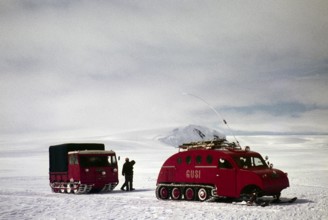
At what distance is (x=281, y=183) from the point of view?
1820 centimetres

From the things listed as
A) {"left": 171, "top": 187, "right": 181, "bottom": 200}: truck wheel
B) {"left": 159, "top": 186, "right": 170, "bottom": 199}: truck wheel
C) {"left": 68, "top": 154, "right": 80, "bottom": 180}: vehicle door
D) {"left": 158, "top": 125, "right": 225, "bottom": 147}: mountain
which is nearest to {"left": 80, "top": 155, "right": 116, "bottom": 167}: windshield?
{"left": 68, "top": 154, "right": 80, "bottom": 180}: vehicle door

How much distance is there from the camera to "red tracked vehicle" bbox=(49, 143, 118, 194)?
81.9ft

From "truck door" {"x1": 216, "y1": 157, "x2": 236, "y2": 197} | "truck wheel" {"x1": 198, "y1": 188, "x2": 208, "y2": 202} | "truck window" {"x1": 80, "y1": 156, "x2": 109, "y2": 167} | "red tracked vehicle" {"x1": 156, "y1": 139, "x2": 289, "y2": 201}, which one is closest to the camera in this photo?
"red tracked vehicle" {"x1": 156, "y1": 139, "x2": 289, "y2": 201}

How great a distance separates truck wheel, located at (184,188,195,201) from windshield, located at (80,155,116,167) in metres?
7.77

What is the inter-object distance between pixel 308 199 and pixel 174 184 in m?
6.03

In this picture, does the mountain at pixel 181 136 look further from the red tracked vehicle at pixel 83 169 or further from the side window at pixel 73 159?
the side window at pixel 73 159

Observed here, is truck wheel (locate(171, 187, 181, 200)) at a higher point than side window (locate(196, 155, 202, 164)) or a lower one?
lower

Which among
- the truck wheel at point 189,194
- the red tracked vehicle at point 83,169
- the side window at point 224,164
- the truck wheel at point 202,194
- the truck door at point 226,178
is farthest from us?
the red tracked vehicle at point 83,169

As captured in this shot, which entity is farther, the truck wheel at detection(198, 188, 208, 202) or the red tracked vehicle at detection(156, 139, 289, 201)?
the truck wheel at detection(198, 188, 208, 202)

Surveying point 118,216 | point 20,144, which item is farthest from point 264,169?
point 20,144

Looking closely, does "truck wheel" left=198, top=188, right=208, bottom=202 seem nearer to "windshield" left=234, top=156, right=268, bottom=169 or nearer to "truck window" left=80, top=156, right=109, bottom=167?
"windshield" left=234, top=156, right=268, bottom=169

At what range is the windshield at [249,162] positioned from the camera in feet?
61.2

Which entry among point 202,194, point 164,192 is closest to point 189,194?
point 202,194

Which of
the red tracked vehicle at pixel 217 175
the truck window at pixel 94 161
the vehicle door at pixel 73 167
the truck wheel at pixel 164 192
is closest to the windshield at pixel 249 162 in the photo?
the red tracked vehicle at pixel 217 175
